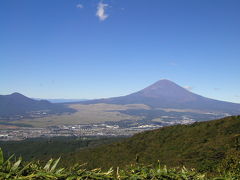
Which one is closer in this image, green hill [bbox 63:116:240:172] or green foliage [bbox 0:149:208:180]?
green foliage [bbox 0:149:208:180]

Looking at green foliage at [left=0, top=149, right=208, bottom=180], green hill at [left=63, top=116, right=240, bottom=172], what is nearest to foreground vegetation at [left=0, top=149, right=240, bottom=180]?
green foliage at [left=0, top=149, right=208, bottom=180]

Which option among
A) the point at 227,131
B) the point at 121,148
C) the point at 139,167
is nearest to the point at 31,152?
the point at 121,148

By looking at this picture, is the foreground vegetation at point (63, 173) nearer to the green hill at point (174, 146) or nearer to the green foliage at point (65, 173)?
the green foliage at point (65, 173)

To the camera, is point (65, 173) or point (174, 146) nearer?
point (65, 173)

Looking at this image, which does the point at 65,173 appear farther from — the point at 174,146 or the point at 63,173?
the point at 174,146

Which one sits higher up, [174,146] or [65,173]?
[65,173]

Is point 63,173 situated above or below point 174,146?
above

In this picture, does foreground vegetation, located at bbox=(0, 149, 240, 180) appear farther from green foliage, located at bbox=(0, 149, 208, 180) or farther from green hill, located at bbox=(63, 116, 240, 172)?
green hill, located at bbox=(63, 116, 240, 172)

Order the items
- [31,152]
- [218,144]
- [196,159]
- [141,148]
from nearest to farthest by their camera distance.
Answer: [196,159] < [218,144] < [141,148] < [31,152]

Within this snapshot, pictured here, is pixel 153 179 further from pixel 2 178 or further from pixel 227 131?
pixel 227 131

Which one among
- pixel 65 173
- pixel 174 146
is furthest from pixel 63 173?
pixel 174 146

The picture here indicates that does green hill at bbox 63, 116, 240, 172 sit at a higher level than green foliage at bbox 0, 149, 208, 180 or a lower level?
lower
